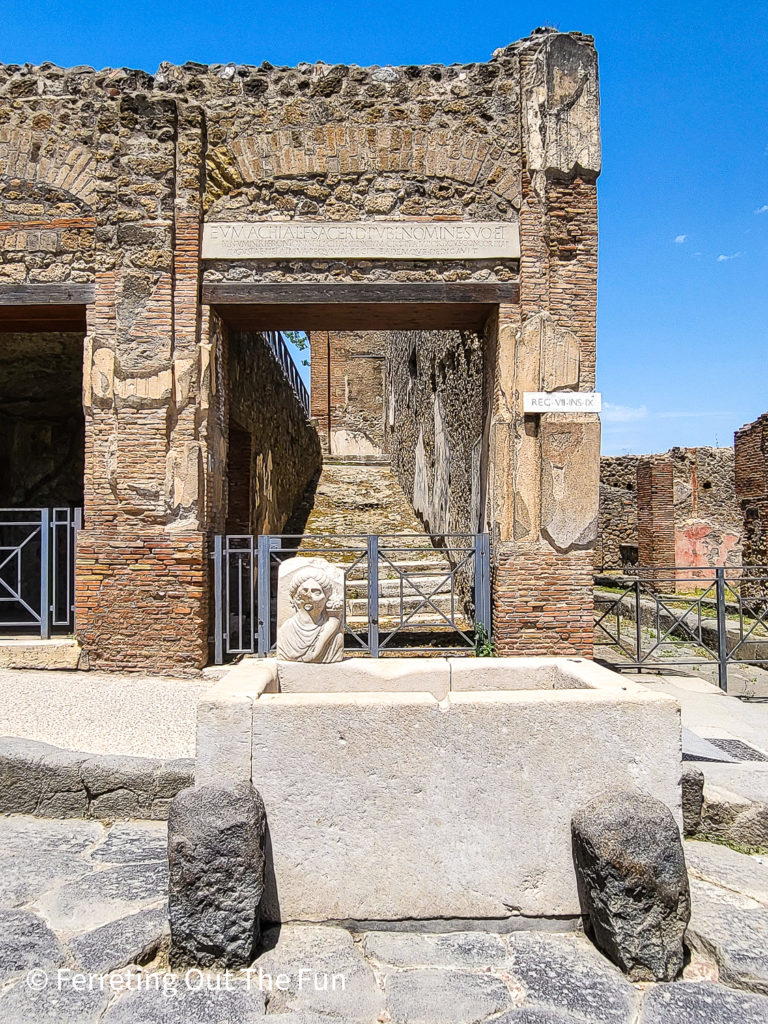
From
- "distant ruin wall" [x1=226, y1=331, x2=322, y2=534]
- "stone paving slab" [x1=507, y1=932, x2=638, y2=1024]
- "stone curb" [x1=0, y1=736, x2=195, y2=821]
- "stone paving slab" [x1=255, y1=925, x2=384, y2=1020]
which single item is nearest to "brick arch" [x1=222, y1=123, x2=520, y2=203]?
"distant ruin wall" [x1=226, y1=331, x2=322, y2=534]

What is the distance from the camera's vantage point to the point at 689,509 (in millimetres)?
19016

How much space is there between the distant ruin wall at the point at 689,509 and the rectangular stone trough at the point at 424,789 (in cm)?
1693

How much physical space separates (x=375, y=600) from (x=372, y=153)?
13.7 ft

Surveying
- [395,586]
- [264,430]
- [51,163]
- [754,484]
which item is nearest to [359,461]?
[264,430]

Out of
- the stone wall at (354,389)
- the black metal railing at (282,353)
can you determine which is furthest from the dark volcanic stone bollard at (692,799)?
the stone wall at (354,389)

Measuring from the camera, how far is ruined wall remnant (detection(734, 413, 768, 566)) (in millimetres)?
11898

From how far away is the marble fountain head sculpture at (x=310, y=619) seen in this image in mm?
3377

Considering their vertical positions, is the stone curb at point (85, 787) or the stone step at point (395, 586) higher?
the stone step at point (395, 586)

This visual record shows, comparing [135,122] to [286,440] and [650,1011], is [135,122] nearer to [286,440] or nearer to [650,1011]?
[286,440]

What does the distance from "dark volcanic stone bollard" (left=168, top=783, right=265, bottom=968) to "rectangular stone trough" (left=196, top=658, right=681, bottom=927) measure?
0.22 meters

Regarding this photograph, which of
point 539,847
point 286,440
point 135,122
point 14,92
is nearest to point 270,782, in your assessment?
point 539,847

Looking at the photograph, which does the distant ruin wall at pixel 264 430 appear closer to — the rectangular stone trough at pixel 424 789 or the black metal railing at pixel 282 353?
the black metal railing at pixel 282 353

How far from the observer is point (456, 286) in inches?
254

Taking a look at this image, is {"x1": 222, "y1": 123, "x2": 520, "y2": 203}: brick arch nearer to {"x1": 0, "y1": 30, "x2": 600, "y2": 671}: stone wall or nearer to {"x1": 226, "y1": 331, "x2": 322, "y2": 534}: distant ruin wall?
{"x1": 0, "y1": 30, "x2": 600, "y2": 671}: stone wall
